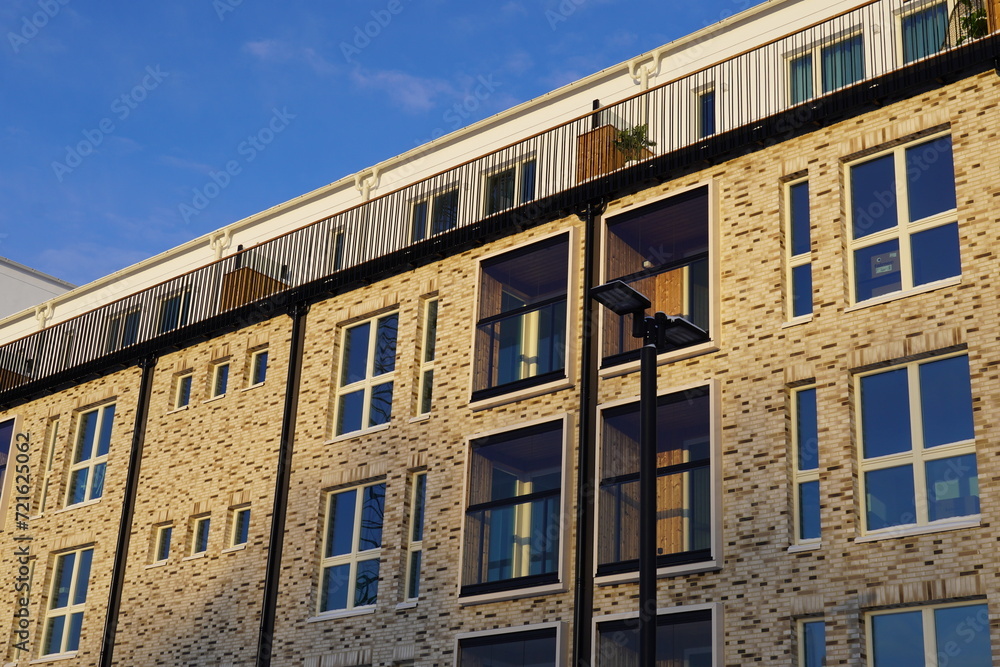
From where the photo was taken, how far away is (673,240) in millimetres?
21016

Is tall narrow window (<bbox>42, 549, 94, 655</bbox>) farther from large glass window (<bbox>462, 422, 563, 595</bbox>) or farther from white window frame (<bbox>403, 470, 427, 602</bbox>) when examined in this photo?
large glass window (<bbox>462, 422, 563, 595</bbox>)

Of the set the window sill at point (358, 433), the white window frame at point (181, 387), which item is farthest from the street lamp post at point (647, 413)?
the white window frame at point (181, 387)

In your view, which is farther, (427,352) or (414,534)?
(427,352)

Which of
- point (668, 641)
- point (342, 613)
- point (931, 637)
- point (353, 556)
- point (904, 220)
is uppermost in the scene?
point (904, 220)

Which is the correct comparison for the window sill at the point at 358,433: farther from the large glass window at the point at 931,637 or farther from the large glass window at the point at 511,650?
the large glass window at the point at 931,637

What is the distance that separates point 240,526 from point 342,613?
3.60 meters

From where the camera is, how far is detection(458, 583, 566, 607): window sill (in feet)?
63.3

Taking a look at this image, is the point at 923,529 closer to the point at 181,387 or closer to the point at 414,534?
the point at 414,534

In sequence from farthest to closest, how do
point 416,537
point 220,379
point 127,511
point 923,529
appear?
1. point 220,379
2. point 127,511
3. point 416,537
4. point 923,529

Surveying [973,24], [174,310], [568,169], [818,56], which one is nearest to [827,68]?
[818,56]

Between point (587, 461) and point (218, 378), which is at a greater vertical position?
point (218, 378)

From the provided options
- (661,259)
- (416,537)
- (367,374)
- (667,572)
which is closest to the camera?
(667,572)

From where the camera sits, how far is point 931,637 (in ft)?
51.4

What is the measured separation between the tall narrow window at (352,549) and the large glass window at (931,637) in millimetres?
8773
